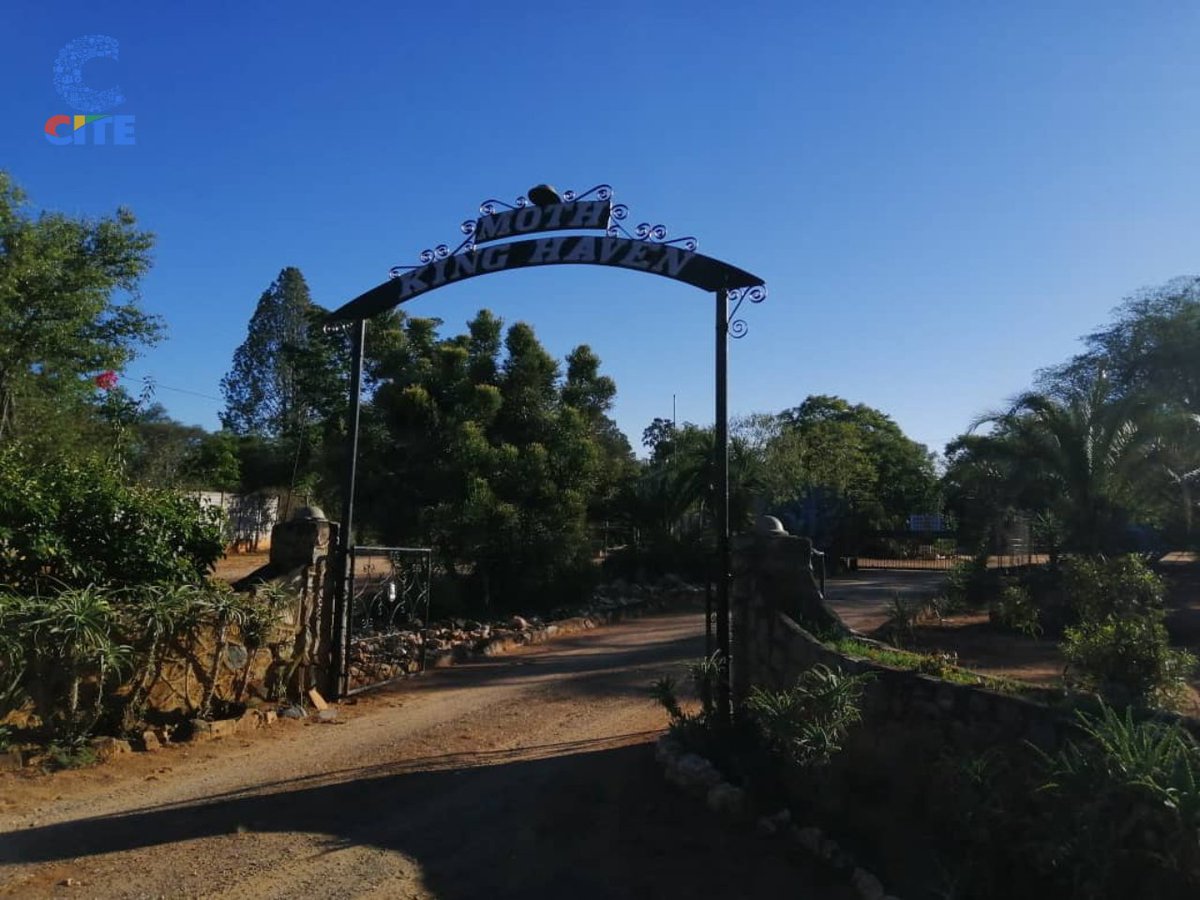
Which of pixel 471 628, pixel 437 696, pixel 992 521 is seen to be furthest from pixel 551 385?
pixel 992 521

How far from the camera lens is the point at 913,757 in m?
5.13

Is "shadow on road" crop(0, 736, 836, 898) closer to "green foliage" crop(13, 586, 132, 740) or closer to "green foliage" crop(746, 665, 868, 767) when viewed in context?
"green foliage" crop(746, 665, 868, 767)

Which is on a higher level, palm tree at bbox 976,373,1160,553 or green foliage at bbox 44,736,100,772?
palm tree at bbox 976,373,1160,553

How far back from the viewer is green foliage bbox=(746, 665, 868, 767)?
5.16 meters

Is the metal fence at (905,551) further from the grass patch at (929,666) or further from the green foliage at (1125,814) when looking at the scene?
the green foliage at (1125,814)

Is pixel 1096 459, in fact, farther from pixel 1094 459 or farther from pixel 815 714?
pixel 815 714

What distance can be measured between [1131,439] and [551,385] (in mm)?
10280

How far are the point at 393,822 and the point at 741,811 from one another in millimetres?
2196

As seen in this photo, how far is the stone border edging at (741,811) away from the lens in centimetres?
442

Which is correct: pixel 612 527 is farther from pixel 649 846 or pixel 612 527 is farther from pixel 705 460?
pixel 649 846

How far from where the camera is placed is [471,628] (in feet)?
46.3

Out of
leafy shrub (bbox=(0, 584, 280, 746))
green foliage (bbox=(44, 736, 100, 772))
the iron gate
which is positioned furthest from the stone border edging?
green foliage (bbox=(44, 736, 100, 772))

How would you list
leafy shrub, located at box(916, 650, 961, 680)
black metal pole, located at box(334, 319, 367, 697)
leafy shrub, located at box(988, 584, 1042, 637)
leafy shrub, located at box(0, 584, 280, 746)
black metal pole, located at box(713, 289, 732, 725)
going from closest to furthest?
leafy shrub, located at box(916, 650, 961, 680)
leafy shrub, located at box(0, 584, 280, 746)
black metal pole, located at box(713, 289, 732, 725)
black metal pole, located at box(334, 319, 367, 697)
leafy shrub, located at box(988, 584, 1042, 637)

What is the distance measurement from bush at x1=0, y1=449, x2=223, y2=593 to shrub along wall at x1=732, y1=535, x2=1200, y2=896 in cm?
596
